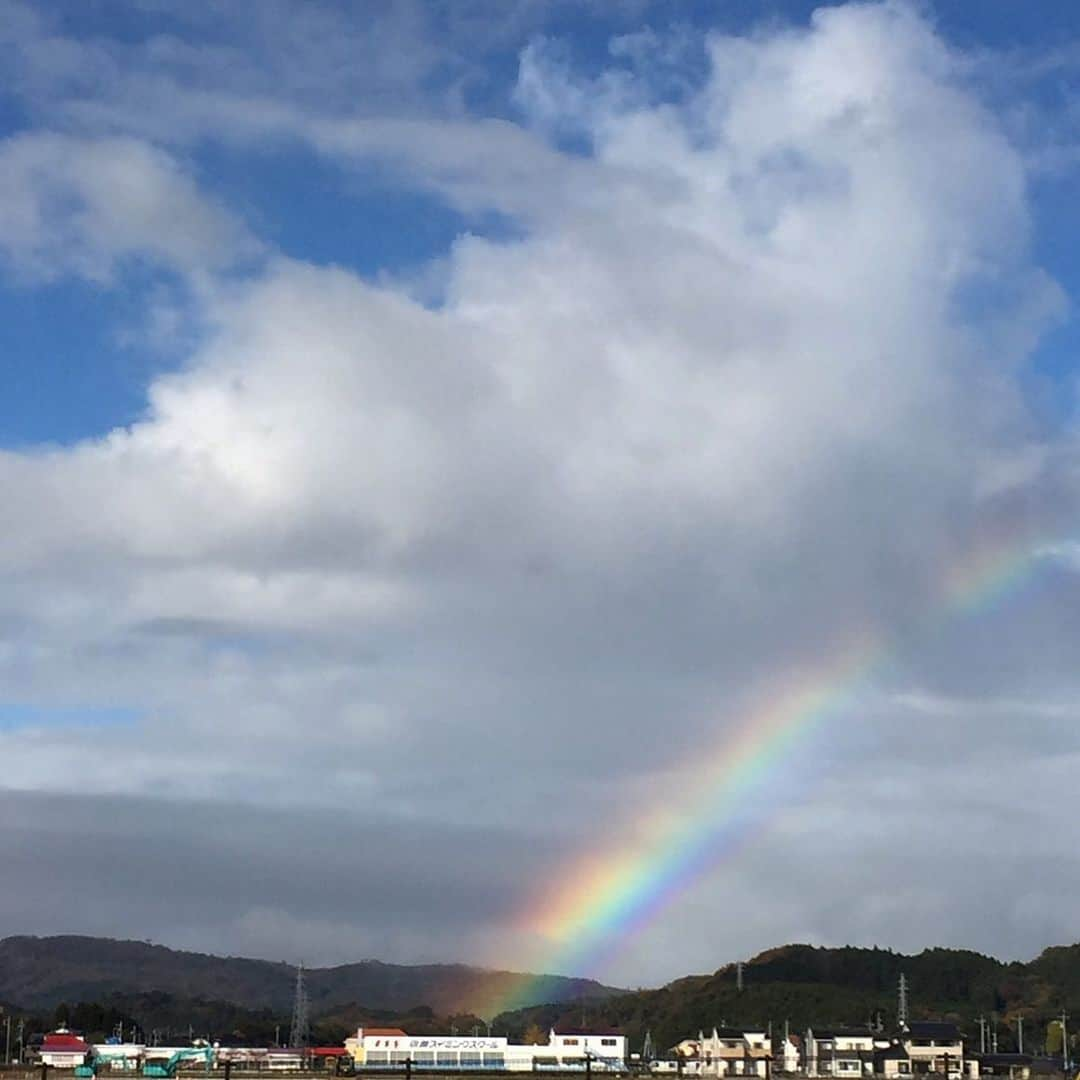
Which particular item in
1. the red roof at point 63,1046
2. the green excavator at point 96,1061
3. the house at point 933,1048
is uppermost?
the house at point 933,1048

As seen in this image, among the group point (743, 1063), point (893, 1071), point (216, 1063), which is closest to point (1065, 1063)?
point (893, 1071)

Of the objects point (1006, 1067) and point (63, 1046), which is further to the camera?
point (63, 1046)

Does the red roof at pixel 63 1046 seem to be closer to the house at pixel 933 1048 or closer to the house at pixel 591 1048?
the house at pixel 591 1048

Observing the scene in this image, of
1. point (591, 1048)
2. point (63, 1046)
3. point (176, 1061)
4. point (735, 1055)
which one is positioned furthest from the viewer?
point (63, 1046)

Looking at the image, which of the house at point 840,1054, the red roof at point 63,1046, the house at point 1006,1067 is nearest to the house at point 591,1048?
the house at point 840,1054

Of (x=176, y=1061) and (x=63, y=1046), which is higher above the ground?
(x=63, y=1046)

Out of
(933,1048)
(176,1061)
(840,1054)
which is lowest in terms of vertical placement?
(176,1061)

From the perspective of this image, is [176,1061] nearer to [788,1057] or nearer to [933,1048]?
[788,1057]

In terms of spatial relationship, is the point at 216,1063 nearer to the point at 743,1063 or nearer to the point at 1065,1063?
the point at 743,1063

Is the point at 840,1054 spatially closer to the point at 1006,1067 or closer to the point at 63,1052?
the point at 1006,1067

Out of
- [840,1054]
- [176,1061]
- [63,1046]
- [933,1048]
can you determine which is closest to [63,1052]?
[63,1046]

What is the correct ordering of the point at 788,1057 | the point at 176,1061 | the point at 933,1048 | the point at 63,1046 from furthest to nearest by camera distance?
1. the point at 63,1046
2. the point at 788,1057
3. the point at 176,1061
4. the point at 933,1048
